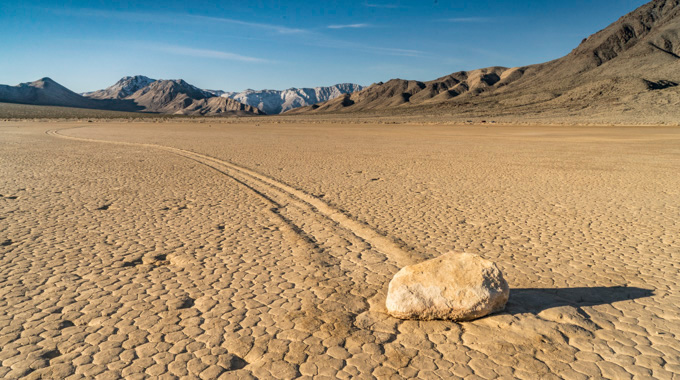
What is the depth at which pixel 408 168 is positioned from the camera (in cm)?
1404

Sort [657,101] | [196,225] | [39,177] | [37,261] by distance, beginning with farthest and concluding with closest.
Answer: [657,101], [39,177], [196,225], [37,261]

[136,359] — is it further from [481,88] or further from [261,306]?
[481,88]

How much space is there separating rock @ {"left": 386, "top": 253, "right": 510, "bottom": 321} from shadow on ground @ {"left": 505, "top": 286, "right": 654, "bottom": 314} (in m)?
0.36

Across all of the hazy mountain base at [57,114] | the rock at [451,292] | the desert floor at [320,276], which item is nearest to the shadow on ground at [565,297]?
the desert floor at [320,276]

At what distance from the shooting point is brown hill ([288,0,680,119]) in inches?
2651

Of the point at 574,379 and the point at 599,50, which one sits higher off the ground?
the point at 599,50

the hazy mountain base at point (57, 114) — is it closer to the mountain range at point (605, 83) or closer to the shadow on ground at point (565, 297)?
the mountain range at point (605, 83)

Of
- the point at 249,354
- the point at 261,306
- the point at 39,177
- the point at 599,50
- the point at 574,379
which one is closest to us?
the point at 574,379

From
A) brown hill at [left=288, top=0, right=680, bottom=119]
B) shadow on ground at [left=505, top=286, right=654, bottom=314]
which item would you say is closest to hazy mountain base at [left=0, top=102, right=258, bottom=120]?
brown hill at [left=288, top=0, right=680, bottom=119]

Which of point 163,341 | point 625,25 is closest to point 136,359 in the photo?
point 163,341

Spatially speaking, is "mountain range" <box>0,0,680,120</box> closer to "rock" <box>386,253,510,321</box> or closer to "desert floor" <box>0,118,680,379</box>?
"desert floor" <box>0,118,680,379</box>

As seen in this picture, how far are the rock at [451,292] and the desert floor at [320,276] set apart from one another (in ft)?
0.36

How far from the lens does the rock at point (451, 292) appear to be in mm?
3949

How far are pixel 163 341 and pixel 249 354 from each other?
72 centimetres
